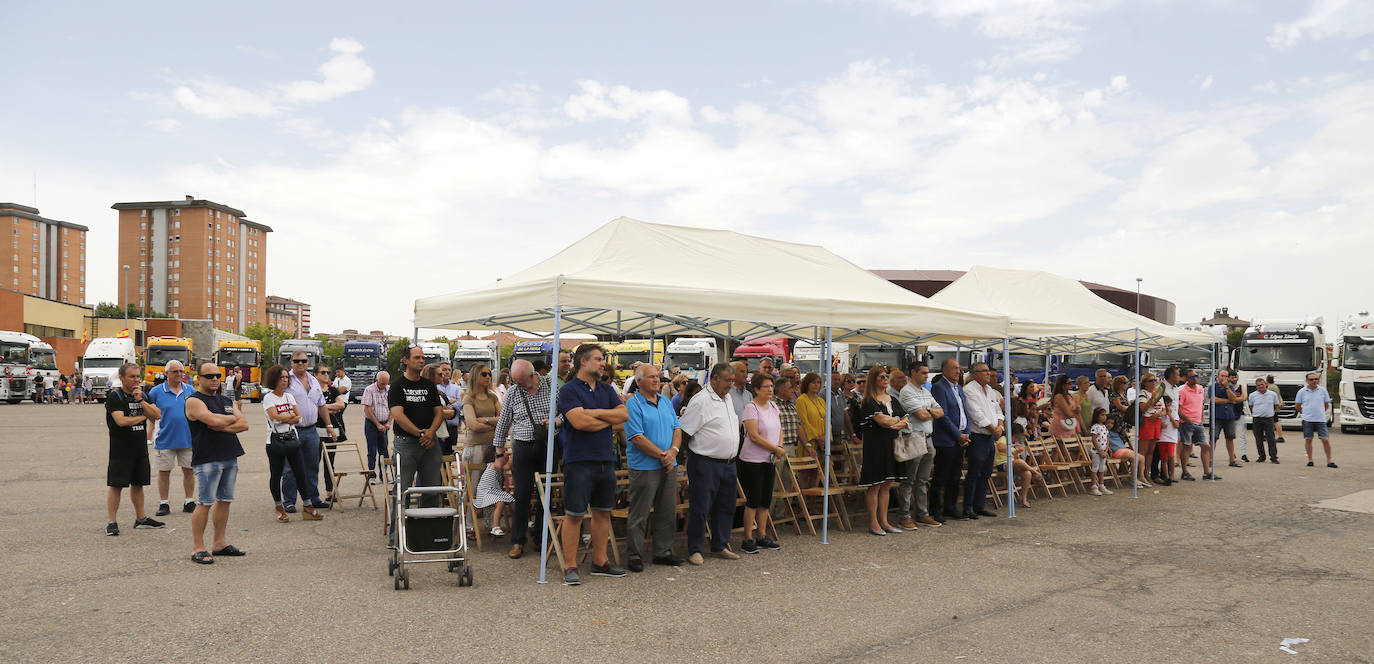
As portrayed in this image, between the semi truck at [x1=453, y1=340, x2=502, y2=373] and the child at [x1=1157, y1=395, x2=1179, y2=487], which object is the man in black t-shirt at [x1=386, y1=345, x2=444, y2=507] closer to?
the child at [x1=1157, y1=395, x2=1179, y2=487]

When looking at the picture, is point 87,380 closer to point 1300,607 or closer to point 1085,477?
point 1085,477

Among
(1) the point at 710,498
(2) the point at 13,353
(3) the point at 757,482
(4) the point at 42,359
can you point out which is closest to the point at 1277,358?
(3) the point at 757,482

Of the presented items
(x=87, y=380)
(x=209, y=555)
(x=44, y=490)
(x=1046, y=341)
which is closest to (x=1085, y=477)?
(x=1046, y=341)

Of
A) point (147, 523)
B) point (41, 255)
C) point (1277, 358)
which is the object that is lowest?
point (147, 523)

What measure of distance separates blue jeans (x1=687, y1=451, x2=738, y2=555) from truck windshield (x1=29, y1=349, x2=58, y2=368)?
37687 mm

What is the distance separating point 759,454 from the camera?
741cm

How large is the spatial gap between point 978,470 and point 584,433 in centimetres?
498

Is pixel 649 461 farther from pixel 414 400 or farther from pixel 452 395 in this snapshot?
pixel 452 395

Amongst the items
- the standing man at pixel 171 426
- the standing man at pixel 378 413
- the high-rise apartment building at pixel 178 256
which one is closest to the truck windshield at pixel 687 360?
the standing man at pixel 378 413

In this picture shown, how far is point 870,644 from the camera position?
16.3 feet

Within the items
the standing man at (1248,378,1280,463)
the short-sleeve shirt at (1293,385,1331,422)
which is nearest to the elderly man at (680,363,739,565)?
the short-sleeve shirt at (1293,385,1331,422)

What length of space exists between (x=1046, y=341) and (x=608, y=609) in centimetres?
1165

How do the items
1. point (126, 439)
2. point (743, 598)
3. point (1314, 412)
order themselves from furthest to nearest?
1. point (1314, 412)
2. point (126, 439)
3. point (743, 598)

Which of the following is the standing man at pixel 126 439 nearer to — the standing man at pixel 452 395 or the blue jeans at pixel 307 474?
the blue jeans at pixel 307 474
